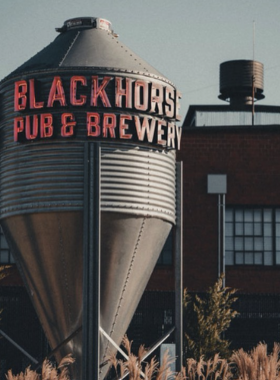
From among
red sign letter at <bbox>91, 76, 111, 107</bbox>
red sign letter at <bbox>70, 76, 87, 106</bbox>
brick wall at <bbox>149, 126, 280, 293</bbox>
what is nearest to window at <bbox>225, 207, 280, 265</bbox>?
brick wall at <bbox>149, 126, 280, 293</bbox>

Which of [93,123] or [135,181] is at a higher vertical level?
[93,123]

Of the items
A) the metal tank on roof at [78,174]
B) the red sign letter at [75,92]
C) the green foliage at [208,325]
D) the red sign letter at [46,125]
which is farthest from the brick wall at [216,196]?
the red sign letter at [46,125]

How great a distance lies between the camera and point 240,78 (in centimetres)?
5716

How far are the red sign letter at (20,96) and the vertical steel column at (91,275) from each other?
257 cm

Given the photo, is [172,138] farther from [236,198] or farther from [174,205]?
[236,198]

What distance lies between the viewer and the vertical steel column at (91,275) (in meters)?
24.4

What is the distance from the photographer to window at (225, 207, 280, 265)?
42.3m

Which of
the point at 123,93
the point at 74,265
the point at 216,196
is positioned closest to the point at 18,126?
the point at 123,93

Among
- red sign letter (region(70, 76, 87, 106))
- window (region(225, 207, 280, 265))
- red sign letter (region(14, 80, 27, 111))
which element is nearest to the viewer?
red sign letter (region(70, 76, 87, 106))

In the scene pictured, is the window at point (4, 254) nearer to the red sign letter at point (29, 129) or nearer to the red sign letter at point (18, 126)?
the red sign letter at point (18, 126)

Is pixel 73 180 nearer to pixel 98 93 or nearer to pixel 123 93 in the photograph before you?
pixel 98 93

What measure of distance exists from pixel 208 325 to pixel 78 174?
1326cm

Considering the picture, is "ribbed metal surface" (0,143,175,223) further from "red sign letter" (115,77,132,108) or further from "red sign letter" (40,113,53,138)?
"red sign letter" (115,77,132,108)

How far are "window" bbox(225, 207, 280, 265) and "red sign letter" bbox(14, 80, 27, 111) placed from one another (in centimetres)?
1794
